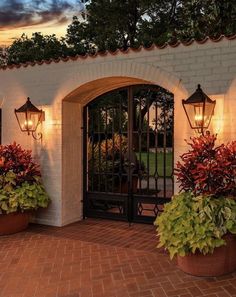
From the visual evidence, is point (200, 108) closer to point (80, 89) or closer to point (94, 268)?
point (80, 89)

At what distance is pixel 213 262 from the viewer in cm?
452

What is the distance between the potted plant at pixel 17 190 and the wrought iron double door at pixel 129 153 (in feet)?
3.84

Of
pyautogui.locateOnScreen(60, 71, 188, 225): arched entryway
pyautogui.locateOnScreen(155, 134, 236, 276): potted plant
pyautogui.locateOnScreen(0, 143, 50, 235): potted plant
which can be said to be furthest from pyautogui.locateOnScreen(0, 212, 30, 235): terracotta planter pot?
pyautogui.locateOnScreen(155, 134, 236, 276): potted plant

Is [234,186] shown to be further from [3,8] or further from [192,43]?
[3,8]

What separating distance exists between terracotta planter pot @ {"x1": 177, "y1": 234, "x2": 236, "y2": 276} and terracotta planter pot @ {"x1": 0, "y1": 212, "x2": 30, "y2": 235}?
3252 mm

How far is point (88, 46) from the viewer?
17875mm

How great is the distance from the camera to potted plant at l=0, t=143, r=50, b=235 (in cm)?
641

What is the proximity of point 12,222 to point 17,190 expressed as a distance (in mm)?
564

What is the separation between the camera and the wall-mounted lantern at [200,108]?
5344 millimetres

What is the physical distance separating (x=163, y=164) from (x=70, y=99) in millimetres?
2178

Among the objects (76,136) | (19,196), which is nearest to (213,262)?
(19,196)

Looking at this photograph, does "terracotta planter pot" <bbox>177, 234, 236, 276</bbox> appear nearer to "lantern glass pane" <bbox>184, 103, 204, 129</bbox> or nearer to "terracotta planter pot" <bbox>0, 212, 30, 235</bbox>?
"lantern glass pane" <bbox>184, 103, 204, 129</bbox>

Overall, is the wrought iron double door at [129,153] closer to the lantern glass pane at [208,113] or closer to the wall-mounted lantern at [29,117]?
the wall-mounted lantern at [29,117]

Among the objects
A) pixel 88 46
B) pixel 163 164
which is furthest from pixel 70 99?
pixel 88 46
